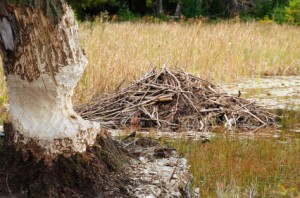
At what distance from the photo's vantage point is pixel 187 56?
10578mm

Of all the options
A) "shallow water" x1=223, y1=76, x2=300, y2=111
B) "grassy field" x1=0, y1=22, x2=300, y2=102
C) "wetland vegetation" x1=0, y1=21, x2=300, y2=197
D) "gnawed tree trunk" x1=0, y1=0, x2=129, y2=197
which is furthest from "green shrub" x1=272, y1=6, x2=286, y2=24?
"gnawed tree trunk" x1=0, y1=0, x2=129, y2=197

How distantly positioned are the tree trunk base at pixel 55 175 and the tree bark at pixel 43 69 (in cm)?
6

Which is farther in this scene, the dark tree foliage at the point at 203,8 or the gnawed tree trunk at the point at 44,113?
the dark tree foliage at the point at 203,8

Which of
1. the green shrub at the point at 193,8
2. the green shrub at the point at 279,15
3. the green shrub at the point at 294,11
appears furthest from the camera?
the green shrub at the point at 193,8

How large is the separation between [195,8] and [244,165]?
26.6 metres

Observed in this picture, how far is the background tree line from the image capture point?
29.7 m

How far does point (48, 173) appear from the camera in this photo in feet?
11.0

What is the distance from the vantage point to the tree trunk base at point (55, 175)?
335 cm

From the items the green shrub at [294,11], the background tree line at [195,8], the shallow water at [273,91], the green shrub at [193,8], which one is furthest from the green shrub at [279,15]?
the shallow water at [273,91]

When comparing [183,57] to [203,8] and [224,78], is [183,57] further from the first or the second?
[203,8]

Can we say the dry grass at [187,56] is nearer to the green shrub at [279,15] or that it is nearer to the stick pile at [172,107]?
the stick pile at [172,107]

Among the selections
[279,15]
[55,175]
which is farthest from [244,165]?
[279,15]

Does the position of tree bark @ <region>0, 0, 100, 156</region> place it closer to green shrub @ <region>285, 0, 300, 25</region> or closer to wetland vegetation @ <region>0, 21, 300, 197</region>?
wetland vegetation @ <region>0, 21, 300, 197</region>

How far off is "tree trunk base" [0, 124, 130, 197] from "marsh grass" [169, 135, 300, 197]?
31.2 inches
